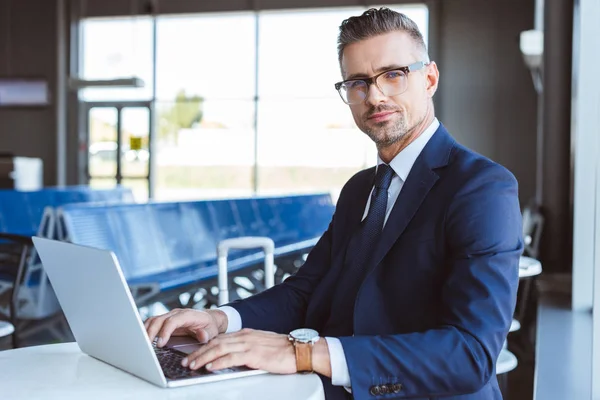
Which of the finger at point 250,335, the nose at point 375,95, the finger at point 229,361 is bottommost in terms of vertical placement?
the finger at point 229,361

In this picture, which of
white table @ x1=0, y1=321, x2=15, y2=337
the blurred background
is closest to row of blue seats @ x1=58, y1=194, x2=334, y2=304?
white table @ x1=0, y1=321, x2=15, y2=337

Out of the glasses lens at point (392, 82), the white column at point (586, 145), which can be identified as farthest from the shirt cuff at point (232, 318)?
the white column at point (586, 145)

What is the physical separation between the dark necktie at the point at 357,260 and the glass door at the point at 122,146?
12.2 m

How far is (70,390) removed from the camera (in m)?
1.23

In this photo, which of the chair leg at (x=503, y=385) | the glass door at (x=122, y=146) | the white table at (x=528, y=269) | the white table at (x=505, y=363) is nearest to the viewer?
the white table at (x=505, y=363)

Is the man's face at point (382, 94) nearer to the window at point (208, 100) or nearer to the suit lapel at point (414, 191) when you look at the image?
the suit lapel at point (414, 191)

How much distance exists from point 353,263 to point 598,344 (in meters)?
1.51

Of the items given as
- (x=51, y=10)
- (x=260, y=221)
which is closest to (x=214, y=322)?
(x=260, y=221)

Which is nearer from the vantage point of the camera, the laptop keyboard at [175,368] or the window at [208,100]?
the laptop keyboard at [175,368]

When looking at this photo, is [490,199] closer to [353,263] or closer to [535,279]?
[353,263]

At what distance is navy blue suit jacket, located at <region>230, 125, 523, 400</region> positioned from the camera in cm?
129

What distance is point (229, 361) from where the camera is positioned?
125 centimetres

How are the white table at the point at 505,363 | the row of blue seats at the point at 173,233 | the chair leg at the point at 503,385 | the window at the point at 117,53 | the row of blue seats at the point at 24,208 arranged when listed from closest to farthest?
the white table at the point at 505,363, the chair leg at the point at 503,385, the row of blue seats at the point at 173,233, the row of blue seats at the point at 24,208, the window at the point at 117,53

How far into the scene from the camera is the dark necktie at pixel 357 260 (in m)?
1.51
